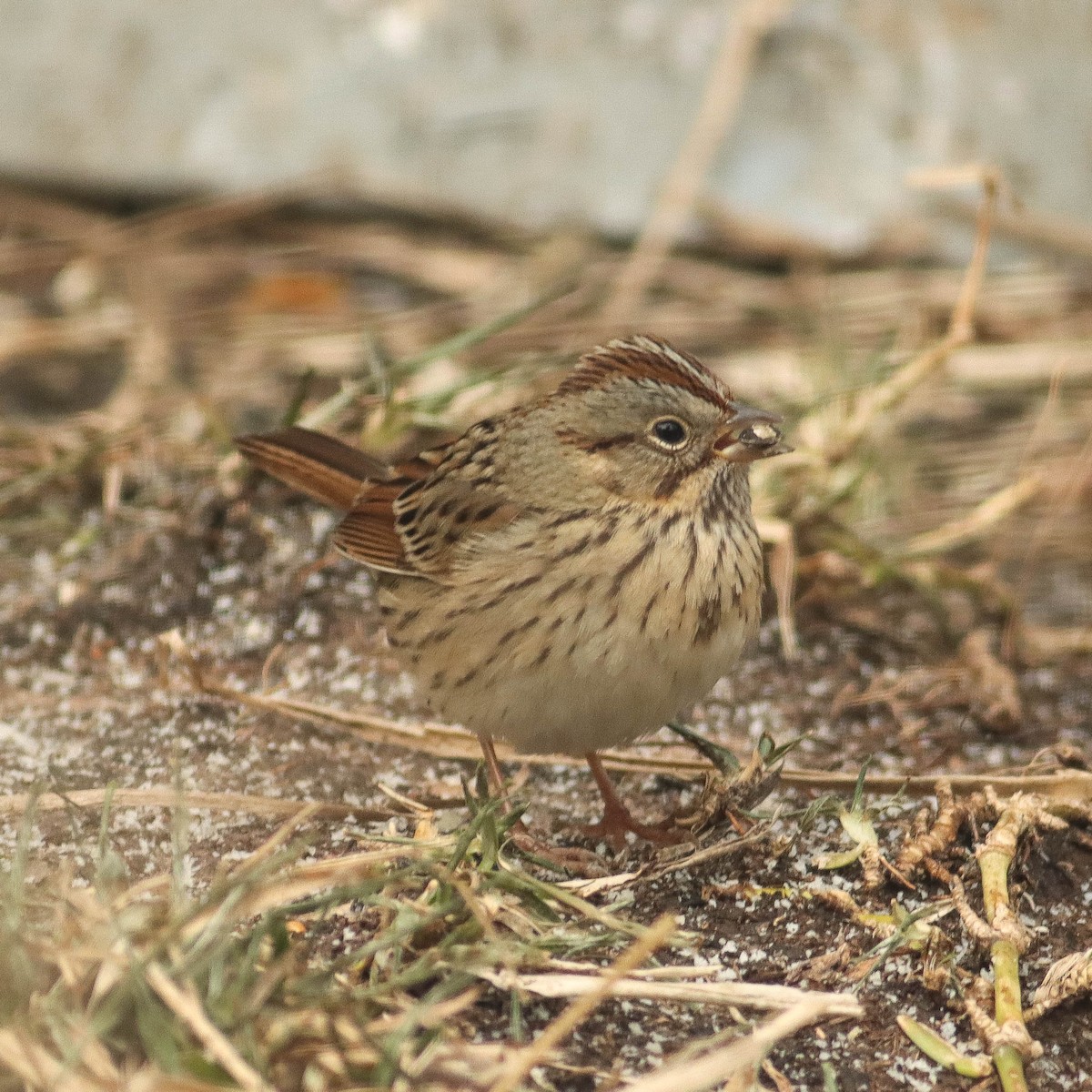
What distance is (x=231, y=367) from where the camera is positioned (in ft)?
16.6

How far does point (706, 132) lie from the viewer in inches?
218

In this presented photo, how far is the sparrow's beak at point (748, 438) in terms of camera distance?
2830 mm

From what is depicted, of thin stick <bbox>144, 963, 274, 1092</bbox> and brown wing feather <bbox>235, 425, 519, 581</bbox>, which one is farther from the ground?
brown wing feather <bbox>235, 425, 519, 581</bbox>

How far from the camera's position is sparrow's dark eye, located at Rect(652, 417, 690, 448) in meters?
2.87

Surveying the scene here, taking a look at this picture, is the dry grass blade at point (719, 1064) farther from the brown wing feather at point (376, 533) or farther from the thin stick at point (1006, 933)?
the brown wing feather at point (376, 533)

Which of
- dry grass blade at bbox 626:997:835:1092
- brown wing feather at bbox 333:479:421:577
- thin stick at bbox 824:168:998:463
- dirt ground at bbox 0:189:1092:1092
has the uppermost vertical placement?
thin stick at bbox 824:168:998:463

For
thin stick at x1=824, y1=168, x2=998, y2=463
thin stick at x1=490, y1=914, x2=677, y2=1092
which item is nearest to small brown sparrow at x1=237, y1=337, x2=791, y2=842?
thin stick at x1=490, y1=914, x2=677, y2=1092

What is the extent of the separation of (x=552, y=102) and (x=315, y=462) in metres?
2.60

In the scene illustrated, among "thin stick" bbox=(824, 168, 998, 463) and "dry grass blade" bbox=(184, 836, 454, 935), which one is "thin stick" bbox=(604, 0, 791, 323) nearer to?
"thin stick" bbox=(824, 168, 998, 463)

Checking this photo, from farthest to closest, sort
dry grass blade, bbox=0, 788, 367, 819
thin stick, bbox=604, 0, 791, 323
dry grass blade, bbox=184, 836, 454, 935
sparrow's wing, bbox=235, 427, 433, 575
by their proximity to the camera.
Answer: thin stick, bbox=604, 0, 791, 323, sparrow's wing, bbox=235, 427, 433, 575, dry grass blade, bbox=0, 788, 367, 819, dry grass blade, bbox=184, 836, 454, 935

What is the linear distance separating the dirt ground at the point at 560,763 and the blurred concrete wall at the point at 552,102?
1.46 meters

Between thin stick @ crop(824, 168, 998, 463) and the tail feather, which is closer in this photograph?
the tail feather

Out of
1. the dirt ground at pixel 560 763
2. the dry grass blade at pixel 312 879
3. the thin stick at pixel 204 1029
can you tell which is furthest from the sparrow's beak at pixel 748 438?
the thin stick at pixel 204 1029

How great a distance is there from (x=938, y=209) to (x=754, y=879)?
3259 mm
